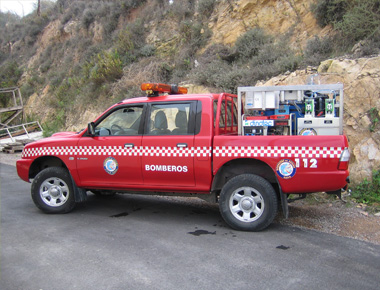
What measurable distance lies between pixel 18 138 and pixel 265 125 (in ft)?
47.6

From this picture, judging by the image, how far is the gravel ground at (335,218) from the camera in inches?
205

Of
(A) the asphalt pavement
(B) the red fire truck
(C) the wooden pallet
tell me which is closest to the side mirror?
(B) the red fire truck

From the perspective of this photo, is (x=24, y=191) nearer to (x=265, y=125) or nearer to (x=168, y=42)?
(x=265, y=125)

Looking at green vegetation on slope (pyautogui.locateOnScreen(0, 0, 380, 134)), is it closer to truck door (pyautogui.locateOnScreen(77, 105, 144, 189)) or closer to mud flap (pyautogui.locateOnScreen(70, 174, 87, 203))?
truck door (pyautogui.locateOnScreen(77, 105, 144, 189))

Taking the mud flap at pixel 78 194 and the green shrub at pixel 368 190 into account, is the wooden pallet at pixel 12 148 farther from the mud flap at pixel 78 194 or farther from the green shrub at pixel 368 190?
the green shrub at pixel 368 190

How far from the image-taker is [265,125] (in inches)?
225

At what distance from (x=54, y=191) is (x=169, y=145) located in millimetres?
2359

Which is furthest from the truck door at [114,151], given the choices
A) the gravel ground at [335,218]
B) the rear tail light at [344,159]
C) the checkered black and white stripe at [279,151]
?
the rear tail light at [344,159]

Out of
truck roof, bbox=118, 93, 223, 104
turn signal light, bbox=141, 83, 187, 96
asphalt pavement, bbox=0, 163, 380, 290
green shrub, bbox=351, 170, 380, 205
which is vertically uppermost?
turn signal light, bbox=141, 83, 187, 96

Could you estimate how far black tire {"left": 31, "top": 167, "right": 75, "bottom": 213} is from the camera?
623cm

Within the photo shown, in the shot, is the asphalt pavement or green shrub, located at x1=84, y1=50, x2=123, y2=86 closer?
the asphalt pavement

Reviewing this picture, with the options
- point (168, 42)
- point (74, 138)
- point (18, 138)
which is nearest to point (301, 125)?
point (74, 138)

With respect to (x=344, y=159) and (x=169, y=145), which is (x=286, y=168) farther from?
(x=169, y=145)

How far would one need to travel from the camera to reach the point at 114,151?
586cm
